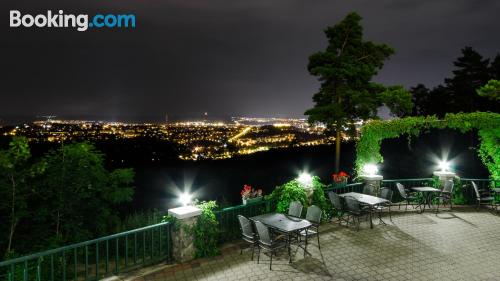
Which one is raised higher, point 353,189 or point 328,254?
point 353,189

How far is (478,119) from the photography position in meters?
11.0

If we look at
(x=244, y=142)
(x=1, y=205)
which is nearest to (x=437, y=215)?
(x=1, y=205)

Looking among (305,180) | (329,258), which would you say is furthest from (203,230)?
(305,180)

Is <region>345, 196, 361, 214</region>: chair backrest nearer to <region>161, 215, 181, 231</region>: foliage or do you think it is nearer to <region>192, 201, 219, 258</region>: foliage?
<region>192, 201, 219, 258</region>: foliage

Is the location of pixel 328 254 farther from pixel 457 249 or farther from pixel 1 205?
pixel 1 205

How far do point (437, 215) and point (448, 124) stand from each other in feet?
10.9

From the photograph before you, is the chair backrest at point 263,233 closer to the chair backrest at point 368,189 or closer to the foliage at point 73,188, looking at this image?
the foliage at point 73,188

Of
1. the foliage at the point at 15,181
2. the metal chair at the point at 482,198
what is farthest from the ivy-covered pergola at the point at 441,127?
the foliage at the point at 15,181

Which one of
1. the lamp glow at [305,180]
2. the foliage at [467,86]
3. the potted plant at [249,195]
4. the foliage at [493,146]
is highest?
the foliage at [467,86]

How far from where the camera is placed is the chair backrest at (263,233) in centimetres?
654

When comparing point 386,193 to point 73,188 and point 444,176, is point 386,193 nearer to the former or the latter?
point 444,176

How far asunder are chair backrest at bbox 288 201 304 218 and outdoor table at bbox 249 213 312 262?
413 mm

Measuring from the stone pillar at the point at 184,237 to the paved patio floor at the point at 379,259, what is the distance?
0.80 feet

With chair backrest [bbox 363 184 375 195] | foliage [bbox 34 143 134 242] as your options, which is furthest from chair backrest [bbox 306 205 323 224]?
foliage [bbox 34 143 134 242]
